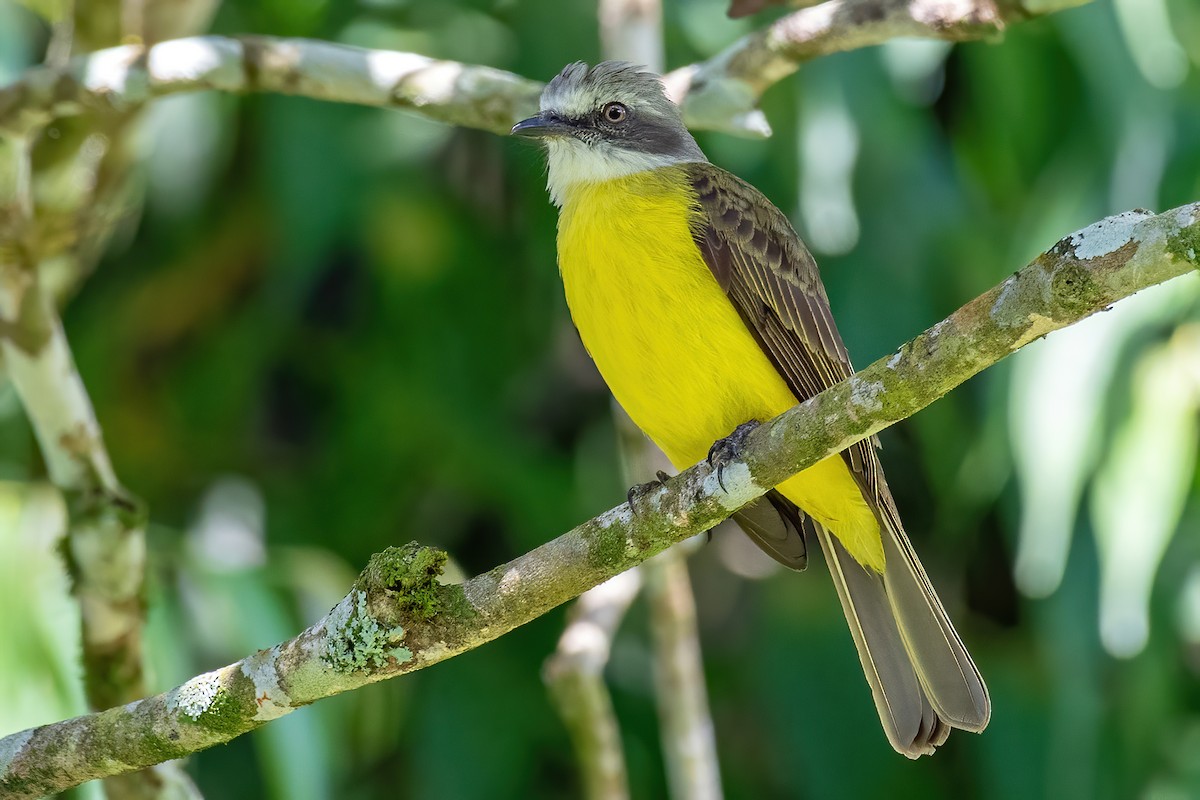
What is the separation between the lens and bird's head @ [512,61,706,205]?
4.46 metres

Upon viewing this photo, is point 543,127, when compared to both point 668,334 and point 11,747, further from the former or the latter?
point 11,747

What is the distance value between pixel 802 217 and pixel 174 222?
2765 mm

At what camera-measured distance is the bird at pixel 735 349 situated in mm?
3990

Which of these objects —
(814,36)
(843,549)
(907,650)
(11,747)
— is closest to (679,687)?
(843,549)

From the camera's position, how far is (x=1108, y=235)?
8.52 ft

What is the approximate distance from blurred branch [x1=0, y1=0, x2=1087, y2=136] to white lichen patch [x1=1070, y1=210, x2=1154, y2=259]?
4.74ft

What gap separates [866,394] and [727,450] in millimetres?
656

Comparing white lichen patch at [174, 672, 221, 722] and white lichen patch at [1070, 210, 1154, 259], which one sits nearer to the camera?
white lichen patch at [1070, 210, 1154, 259]

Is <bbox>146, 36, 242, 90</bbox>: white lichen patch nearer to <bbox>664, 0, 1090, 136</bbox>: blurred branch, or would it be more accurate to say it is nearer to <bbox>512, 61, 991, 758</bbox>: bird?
<bbox>512, 61, 991, 758</bbox>: bird

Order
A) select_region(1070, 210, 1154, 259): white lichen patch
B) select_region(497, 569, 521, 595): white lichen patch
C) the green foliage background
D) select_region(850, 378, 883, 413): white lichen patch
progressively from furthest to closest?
1. the green foliage background
2. select_region(497, 569, 521, 595): white lichen patch
3. select_region(850, 378, 883, 413): white lichen patch
4. select_region(1070, 210, 1154, 259): white lichen patch

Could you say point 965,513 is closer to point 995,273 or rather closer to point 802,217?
point 995,273

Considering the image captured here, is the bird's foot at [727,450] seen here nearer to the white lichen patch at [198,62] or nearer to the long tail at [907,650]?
the long tail at [907,650]

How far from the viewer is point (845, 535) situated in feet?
14.3

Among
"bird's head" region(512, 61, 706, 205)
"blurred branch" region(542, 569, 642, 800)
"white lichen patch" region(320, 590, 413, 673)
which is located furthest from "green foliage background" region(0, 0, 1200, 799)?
"white lichen patch" region(320, 590, 413, 673)
